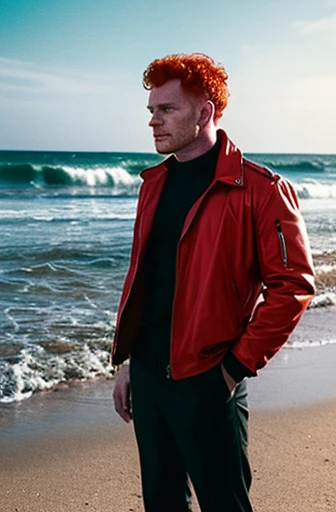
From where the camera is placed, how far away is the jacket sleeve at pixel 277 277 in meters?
2.19

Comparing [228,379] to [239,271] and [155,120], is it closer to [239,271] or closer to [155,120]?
[239,271]

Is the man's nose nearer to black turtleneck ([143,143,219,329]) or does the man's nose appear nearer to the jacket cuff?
black turtleneck ([143,143,219,329])

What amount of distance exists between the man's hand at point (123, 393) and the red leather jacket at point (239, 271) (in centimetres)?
44

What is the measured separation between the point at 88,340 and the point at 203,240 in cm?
474

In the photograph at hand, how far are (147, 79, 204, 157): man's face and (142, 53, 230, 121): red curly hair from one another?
0.08 ft

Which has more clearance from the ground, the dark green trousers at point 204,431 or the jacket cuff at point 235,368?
the jacket cuff at point 235,368

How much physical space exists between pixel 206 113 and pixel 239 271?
1.83 feet

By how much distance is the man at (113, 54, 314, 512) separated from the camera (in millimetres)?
2217

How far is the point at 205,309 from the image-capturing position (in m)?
2.25

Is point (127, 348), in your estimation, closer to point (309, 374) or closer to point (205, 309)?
point (205, 309)

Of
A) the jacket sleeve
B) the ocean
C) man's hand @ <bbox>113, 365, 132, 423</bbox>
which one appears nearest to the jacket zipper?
the jacket sleeve

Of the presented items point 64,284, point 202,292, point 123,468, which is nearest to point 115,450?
point 123,468

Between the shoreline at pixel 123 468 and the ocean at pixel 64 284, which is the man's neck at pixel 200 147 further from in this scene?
the ocean at pixel 64 284

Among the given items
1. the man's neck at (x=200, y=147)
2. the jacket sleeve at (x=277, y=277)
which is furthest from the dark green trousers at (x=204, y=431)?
the man's neck at (x=200, y=147)
